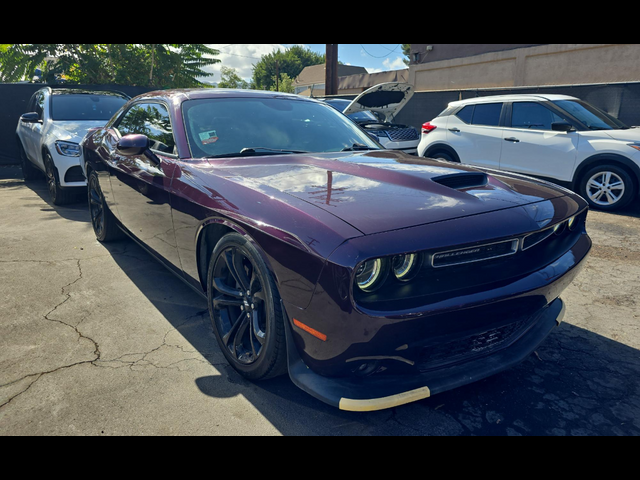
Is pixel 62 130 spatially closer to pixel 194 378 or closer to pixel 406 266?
→ pixel 194 378

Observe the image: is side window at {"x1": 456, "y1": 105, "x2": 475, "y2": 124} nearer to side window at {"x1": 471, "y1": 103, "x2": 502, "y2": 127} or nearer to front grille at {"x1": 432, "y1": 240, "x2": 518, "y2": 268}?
side window at {"x1": 471, "y1": 103, "x2": 502, "y2": 127}

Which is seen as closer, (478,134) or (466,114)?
(478,134)

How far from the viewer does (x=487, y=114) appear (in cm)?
779

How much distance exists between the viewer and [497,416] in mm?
2199

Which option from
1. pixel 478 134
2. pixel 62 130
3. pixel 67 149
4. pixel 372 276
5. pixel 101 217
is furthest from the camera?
pixel 478 134

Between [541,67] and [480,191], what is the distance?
1968cm

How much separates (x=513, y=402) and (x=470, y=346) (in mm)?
449

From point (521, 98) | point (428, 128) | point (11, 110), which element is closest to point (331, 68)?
point (428, 128)

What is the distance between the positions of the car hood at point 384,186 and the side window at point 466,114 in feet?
17.9

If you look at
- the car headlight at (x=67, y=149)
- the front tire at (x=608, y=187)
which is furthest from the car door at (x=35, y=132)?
the front tire at (x=608, y=187)

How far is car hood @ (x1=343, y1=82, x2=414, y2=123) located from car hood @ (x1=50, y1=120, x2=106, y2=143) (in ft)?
13.6

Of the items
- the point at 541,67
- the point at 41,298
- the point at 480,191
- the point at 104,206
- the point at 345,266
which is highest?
the point at 541,67
